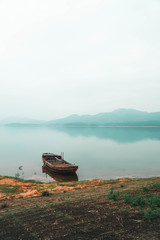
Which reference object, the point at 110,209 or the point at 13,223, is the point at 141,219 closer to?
the point at 110,209

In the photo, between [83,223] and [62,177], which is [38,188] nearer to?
[62,177]

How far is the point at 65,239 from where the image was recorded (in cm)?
600

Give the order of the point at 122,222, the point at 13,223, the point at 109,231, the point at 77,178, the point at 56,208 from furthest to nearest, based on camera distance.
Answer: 1. the point at 77,178
2. the point at 56,208
3. the point at 13,223
4. the point at 122,222
5. the point at 109,231

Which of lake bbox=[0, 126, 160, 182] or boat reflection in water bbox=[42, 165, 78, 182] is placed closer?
boat reflection in water bbox=[42, 165, 78, 182]

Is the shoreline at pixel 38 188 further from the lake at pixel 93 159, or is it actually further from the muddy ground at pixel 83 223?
the lake at pixel 93 159

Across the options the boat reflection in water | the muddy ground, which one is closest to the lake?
the boat reflection in water

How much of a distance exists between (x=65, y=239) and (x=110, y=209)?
3.35 m

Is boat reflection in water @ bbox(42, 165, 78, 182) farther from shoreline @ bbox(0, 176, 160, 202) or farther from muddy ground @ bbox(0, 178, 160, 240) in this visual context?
muddy ground @ bbox(0, 178, 160, 240)

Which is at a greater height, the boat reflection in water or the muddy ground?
the muddy ground

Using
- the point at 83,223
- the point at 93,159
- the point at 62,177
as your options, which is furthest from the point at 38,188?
the point at 93,159

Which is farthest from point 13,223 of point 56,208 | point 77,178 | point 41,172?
point 41,172

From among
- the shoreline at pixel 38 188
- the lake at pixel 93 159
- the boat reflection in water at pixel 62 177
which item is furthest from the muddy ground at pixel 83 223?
the lake at pixel 93 159

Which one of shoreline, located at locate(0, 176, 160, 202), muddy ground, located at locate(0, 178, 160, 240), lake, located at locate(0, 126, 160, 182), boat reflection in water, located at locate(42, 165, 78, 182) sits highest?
muddy ground, located at locate(0, 178, 160, 240)

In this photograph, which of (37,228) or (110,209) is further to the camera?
(110,209)
